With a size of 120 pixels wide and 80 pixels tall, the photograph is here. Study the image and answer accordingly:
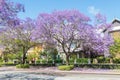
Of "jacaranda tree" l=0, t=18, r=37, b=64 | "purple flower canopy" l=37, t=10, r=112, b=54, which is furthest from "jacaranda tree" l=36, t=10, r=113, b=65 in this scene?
"jacaranda tree" l=0, t=18, r=37, b=64

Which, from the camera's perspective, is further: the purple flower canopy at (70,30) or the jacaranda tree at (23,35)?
the jacaranda tree at (23,35)

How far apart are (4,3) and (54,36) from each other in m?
15.0

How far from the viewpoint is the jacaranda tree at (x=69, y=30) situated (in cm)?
3209

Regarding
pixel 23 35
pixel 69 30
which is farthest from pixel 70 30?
pixel 23 35

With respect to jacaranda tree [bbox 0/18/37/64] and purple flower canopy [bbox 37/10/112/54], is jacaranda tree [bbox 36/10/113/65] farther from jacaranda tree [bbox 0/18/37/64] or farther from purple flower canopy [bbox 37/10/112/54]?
jacaranda tree [bbox 0/18/37/64]

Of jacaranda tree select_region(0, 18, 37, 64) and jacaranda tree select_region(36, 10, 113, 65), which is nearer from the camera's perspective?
jacaranda tree select_region(36, 10, 113, 65)

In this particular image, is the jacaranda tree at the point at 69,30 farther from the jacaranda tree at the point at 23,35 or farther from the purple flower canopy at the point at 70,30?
the jacaranda tree at the point at 23,35

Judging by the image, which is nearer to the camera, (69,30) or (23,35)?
(69,30)

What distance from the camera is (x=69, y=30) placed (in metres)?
32.4

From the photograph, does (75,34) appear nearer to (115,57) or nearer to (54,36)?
(54,36)

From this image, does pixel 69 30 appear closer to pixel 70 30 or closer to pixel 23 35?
pixel 70 30

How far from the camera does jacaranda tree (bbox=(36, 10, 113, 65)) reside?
3209cm

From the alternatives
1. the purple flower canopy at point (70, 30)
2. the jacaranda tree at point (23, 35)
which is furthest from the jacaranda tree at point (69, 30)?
the jacaranda tree at point (23, 35)

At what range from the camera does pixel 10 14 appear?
65.0 ft
